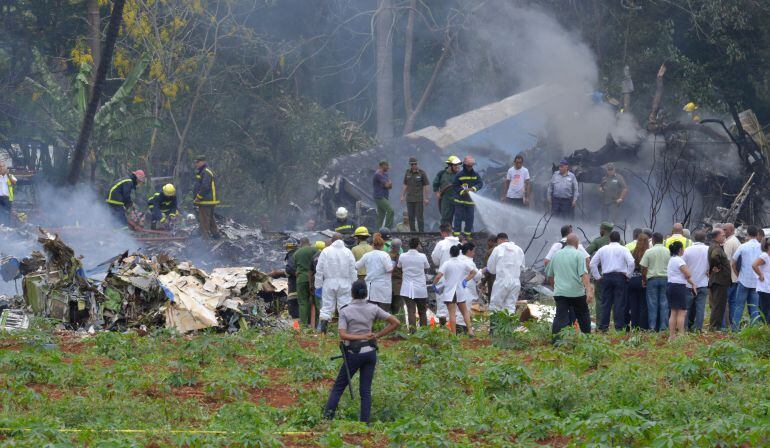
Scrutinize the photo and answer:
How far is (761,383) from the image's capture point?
11047 mm

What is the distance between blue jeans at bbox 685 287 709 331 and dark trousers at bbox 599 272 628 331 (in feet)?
2.86

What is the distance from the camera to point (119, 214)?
23.5 metres

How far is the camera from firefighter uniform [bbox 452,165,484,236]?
2044 cm

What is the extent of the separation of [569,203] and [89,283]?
973 cm

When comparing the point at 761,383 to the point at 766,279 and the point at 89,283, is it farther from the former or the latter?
the point at 89,283

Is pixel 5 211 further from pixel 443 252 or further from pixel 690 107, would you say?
pixel 690 107

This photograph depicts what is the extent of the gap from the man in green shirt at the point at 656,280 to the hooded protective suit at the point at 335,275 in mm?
4031

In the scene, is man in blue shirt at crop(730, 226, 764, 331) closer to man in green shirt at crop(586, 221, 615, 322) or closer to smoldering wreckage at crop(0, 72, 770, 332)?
man in green shirt at crop(586, 221, 615, 322)

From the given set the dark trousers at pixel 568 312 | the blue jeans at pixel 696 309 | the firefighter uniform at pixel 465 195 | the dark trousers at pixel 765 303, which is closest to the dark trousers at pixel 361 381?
the dark trousers at pixel 568 312

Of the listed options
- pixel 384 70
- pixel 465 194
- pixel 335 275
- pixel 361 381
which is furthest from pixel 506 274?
pixel 384 70

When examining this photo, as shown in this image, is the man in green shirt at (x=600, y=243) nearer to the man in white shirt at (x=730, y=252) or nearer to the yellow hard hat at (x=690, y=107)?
the man in white shirt at (x=730, y=252)

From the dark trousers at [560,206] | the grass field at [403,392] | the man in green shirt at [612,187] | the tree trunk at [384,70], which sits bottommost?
the grass field at [403,392]

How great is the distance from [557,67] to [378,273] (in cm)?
1836

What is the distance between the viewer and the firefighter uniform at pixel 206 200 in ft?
73.4
